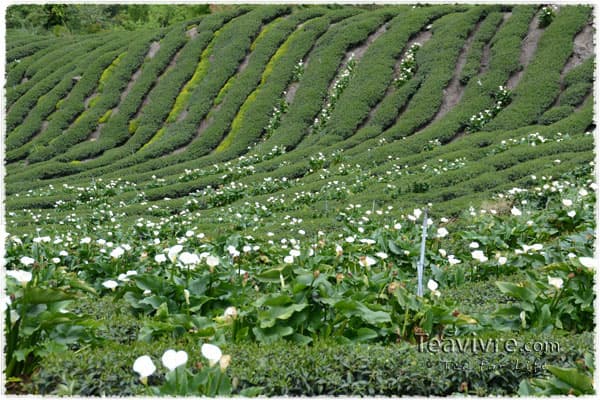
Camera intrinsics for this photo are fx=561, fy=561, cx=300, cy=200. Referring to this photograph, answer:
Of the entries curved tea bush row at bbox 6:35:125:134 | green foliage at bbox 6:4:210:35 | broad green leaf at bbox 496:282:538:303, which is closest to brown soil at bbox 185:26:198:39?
curved tea bush row at bbox 6:35:125:134

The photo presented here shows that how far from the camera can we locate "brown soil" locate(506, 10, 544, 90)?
25.4 meters

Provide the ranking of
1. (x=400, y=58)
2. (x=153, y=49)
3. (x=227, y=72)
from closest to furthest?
(x=400, y=58), (x=227, y=72), (x=153, y=49)

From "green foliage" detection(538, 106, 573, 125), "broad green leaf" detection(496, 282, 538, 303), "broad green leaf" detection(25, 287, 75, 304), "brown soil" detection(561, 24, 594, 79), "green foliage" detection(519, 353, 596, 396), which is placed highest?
"brown soil" detection(561, 24, 594, 79)

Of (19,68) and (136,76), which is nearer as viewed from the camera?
(136,76)

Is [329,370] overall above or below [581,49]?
below

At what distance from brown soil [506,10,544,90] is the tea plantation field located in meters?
0.15

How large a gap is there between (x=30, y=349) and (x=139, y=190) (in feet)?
60.0

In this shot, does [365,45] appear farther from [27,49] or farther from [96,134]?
[27,49]

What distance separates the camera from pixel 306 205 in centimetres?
1524

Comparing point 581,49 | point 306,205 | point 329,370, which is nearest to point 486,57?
point 581,49

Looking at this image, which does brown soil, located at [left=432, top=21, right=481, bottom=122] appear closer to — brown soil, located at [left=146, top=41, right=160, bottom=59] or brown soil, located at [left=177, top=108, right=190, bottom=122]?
brown soil, located at [left=177, top=108, right=190, bottom=122]

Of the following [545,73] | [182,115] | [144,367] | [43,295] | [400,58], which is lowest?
[144,367]

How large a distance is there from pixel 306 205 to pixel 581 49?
17026 mm

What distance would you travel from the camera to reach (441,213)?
1246 cm
